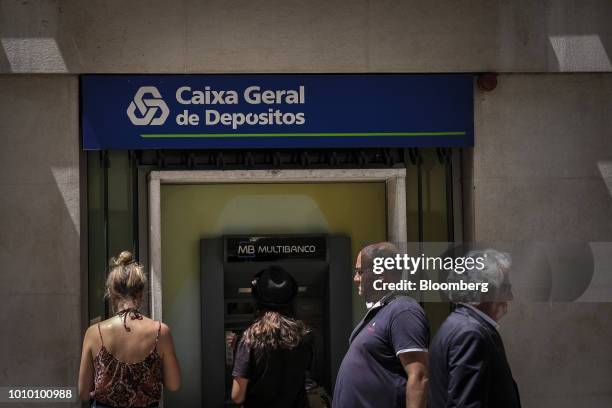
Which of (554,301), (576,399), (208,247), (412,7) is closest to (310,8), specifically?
(412,7)

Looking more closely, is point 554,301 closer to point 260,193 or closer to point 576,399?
point 576,399

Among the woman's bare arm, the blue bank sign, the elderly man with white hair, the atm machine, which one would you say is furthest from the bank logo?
the elderly man with white hair

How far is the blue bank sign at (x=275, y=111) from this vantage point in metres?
6.98

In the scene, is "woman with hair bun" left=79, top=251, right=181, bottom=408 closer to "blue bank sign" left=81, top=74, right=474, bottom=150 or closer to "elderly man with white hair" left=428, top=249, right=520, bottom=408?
"elderly man with white hair" left=428, top=249, right=520, bottom=408

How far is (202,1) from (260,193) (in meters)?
1.51

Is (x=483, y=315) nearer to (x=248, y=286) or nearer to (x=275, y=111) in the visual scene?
(x=248, y=286)

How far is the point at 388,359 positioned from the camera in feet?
13.8

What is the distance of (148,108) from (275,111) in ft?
3.06

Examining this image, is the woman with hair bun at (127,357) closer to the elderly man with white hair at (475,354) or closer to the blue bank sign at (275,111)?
the elderly man with white hair at (475,354)

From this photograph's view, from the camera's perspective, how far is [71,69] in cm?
690

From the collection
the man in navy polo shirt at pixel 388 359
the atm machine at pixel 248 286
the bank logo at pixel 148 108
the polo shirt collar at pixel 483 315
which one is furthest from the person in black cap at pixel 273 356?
the bank logo at pixel 148 108

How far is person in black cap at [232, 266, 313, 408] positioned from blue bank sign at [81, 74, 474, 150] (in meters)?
2.50

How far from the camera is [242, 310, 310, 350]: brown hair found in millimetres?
4602

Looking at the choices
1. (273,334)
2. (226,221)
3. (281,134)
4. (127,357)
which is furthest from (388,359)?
(226,221)
